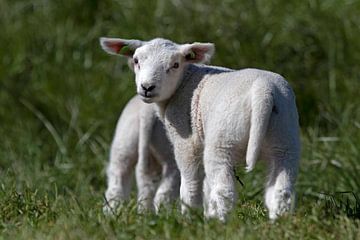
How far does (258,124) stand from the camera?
6.06 metres

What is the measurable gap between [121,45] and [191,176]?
104cm

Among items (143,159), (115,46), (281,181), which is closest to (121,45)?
(115,46)

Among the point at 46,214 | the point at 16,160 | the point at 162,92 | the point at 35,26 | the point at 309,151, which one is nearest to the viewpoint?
the point at 46,214

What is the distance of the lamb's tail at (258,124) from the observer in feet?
19.9

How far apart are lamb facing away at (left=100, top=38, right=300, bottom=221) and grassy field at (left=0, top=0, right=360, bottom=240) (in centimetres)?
196

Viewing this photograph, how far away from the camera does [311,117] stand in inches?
428

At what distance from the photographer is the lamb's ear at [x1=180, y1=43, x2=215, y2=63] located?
6.99 m

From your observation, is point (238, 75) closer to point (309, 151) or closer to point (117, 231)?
point (117, 231)

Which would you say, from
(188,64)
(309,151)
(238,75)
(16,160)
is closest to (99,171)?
(16,160)

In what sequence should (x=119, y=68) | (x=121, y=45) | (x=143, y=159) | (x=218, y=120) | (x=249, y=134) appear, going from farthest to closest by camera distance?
(x=119, y=68) → (x=143, y=159) → (x=121, y=45) → (x=218, y=120) → (x=249, y=134)

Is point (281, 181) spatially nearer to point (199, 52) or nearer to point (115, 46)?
point (199, 52)

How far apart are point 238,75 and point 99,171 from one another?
4.16 m

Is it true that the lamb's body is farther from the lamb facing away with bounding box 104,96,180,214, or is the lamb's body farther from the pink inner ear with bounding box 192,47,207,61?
the lamb facing away with bounding box 104,96,180,214

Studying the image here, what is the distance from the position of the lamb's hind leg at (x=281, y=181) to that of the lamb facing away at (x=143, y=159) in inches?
84.3
